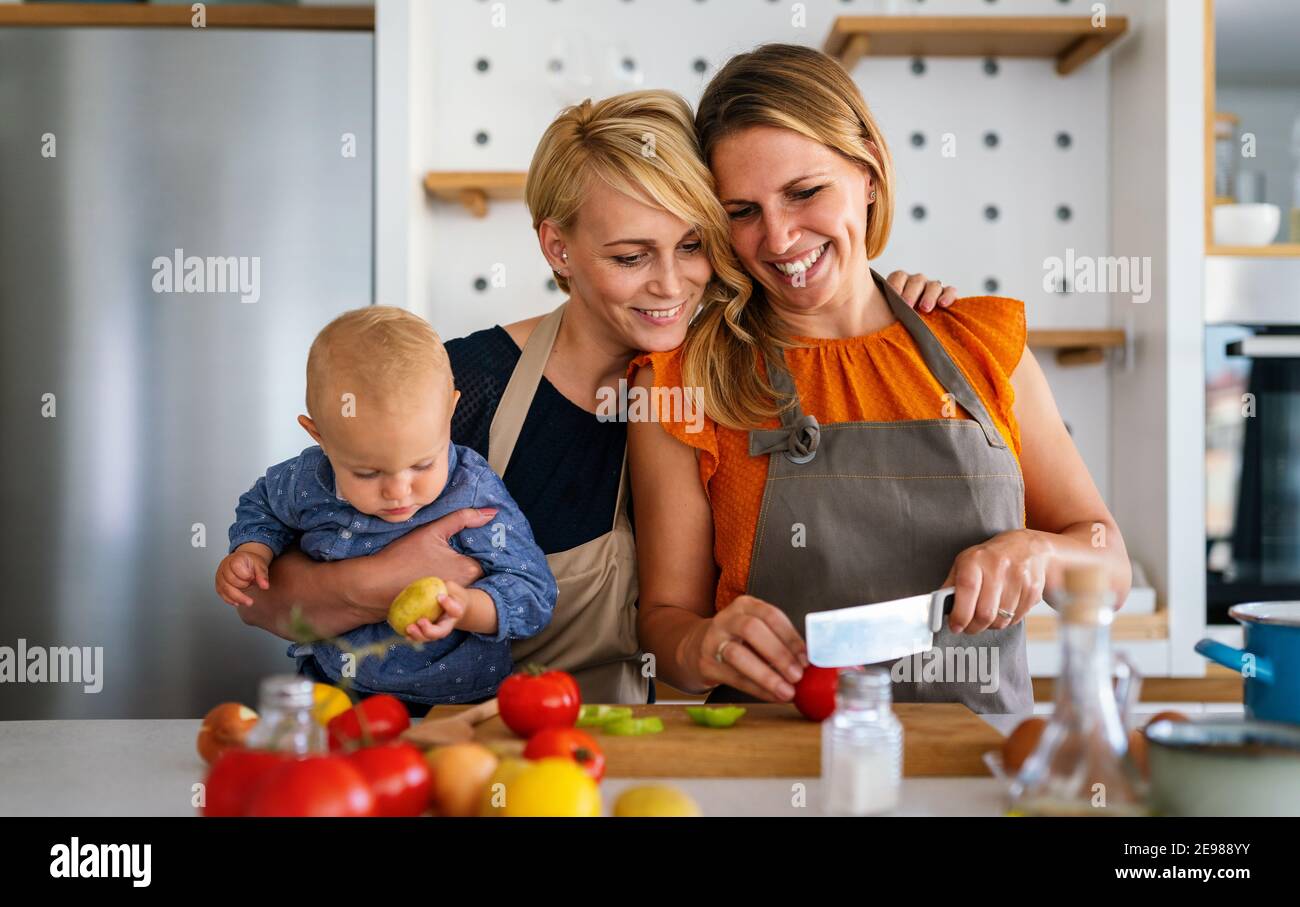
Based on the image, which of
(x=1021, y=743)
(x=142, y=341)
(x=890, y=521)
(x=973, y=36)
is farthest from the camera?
(x=973, y=36)

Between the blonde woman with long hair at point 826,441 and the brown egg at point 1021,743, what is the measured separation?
0.38 metres

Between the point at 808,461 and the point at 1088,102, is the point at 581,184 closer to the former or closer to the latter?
the point at 808,461

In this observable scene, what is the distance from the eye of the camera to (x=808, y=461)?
4.52 ft

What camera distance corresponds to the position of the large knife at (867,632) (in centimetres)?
100

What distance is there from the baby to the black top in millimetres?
122

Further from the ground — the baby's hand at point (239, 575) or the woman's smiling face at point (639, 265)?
the woman's smiling face at point (639, 265)

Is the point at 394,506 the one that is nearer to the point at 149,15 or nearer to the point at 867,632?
the point at 867,632

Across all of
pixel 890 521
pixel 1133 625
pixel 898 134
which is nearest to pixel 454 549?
pixel 890 521

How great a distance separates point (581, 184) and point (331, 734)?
75cm

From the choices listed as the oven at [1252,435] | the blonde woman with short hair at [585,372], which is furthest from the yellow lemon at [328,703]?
the oven at [1252,435]

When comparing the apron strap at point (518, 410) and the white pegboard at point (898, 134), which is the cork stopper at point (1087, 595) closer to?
the apron strap at point (518, 410)

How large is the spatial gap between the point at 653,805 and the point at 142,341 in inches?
74.5

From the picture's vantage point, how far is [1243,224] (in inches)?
95.7

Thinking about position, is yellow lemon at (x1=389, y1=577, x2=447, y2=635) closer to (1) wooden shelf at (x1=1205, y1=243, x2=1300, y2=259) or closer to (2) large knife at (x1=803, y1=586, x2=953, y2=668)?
(2) large knife at (x1=803, y1=586, x2=953, y2=668)
